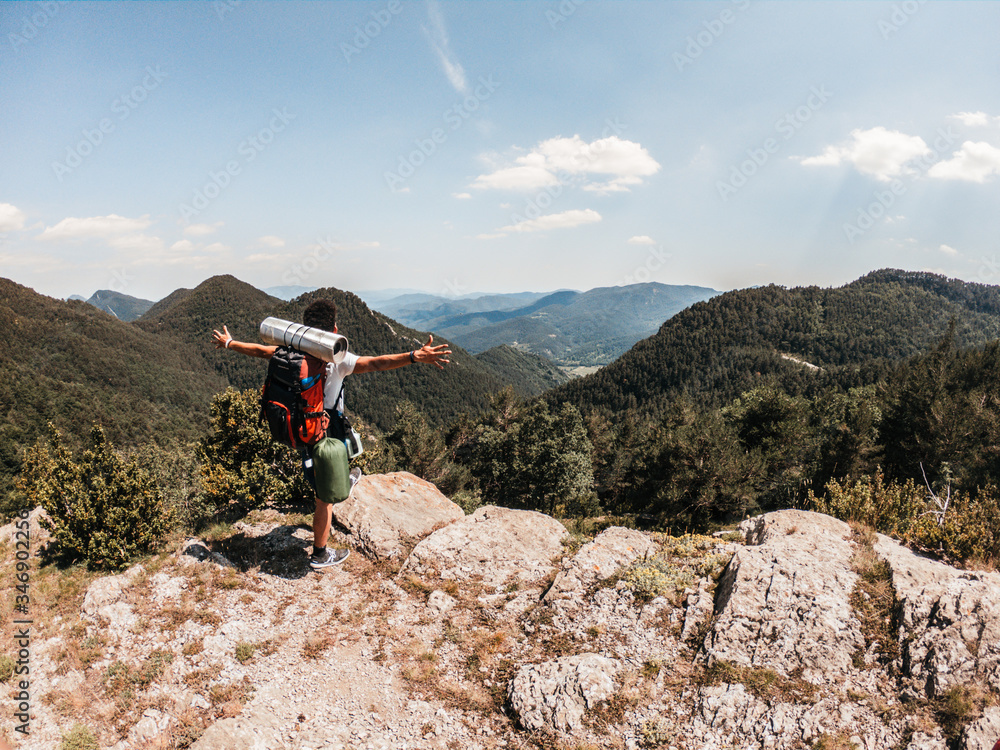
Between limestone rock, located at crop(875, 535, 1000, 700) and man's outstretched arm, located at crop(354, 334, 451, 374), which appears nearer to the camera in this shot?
limestone rock, located at crop(875, 535, 1000, 700)

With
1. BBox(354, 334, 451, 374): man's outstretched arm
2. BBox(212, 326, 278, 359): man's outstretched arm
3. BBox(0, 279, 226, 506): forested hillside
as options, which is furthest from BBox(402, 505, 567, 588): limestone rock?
BBox(0, 279, 226, 506): forested hillside

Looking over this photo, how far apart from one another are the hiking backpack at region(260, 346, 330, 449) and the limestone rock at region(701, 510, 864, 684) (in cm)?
636

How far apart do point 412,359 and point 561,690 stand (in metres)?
4.69

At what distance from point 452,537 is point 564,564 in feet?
8.15

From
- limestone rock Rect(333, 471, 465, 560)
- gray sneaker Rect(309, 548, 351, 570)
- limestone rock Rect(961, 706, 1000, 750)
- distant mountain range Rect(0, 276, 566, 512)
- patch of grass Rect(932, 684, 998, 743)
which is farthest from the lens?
distant mountain range Rect(0, 276, 566, 512)

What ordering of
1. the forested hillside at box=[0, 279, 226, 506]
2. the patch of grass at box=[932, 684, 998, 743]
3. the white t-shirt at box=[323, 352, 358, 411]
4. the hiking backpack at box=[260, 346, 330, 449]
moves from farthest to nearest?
1. the forested hillside at box=[0, 279, 226, 506]
2. the white t-shirt at box=[323, 352, 358, 411]
3. the hiking backpack at box=[260, 346, 330, 449]
4. the patch of grass at box=[932, 684, 998, 743]

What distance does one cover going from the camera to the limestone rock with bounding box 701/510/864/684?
5320 mm

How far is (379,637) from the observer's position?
6.36 meters

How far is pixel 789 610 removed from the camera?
583 cm

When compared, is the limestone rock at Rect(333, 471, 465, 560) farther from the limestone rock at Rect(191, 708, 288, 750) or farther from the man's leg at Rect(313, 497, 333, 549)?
the limestone rock at Rect(191, 708, 288, 750)

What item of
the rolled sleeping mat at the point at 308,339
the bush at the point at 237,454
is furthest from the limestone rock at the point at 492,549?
the bush at the point at 237,454

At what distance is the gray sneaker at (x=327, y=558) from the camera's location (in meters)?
7.50

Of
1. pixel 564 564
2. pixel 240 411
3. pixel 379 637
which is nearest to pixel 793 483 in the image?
pixel 564 564

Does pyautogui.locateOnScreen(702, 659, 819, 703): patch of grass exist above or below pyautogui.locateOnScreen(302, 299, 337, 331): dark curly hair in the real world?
below
